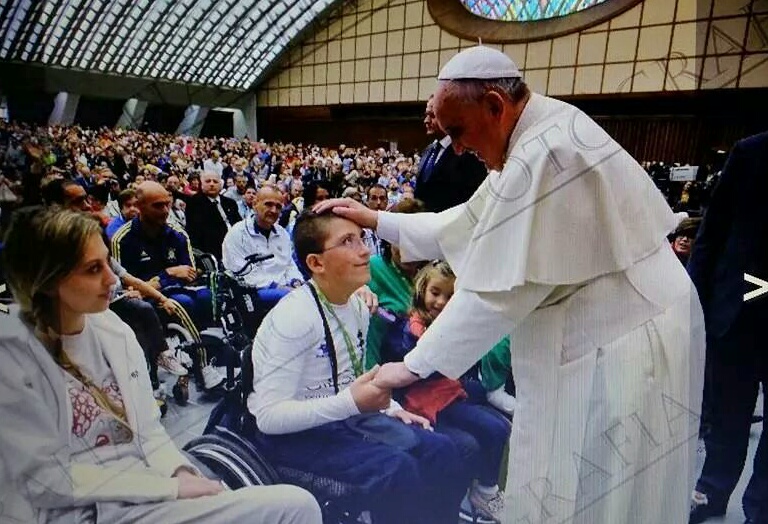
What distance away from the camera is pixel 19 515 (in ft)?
1.92

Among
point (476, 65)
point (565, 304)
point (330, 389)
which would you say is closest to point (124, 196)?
point (330, 389)

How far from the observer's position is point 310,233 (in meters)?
0.79

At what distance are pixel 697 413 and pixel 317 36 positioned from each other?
104 centimetres

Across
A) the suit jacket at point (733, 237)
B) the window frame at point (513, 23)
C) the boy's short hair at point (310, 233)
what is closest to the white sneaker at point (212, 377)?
the boy's short hair at point (310, 233)

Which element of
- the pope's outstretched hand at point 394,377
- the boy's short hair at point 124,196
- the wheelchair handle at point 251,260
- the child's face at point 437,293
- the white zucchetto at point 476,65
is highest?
the white zucchetto at point 476,65

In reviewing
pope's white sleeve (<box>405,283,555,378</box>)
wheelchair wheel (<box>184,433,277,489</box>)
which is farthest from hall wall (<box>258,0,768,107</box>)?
wheelchair wheel (<box>184,433,277,489</box>)

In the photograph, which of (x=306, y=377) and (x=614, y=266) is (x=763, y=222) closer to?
(x=614, y=266)

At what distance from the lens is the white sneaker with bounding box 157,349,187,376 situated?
0.71m

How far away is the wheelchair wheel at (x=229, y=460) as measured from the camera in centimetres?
74

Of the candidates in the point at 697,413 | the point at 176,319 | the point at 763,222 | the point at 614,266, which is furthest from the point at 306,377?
the point at 763,222

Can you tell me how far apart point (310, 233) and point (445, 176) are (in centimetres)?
33

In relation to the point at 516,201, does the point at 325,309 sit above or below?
below

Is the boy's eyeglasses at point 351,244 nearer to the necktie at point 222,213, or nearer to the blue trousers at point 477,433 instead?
the necktie at point 222,213

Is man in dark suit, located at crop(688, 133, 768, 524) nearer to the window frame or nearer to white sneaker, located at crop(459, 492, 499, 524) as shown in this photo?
the window frame
